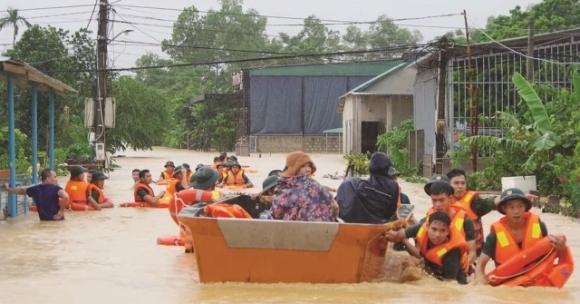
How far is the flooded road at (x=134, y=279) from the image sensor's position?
8078mm

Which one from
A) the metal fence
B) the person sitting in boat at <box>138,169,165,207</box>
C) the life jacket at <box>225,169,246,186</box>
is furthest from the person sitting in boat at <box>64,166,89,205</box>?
the metal fence

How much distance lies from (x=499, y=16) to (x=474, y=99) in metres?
15.0

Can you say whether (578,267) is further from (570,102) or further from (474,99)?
(474,99)

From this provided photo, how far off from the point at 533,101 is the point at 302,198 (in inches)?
480

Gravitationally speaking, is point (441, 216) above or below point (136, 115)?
below

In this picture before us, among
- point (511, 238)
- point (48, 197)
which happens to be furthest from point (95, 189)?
point (511, 238)

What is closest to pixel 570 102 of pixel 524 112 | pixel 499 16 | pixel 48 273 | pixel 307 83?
pixel 524 112

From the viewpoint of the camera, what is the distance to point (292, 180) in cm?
857

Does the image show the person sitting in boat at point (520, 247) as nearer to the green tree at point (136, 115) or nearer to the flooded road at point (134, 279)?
the flooded road at point (134, 279)

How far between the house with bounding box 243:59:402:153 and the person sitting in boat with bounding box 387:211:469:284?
51.6 metres

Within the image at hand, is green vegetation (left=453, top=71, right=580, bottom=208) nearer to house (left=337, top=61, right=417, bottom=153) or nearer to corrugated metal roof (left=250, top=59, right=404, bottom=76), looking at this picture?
house (left=337, top=61, right=417, bottom=153)

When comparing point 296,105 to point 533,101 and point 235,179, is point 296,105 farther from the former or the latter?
point 533,101

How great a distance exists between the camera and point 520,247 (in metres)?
8.17

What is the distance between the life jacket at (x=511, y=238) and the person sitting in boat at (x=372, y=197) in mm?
1186
